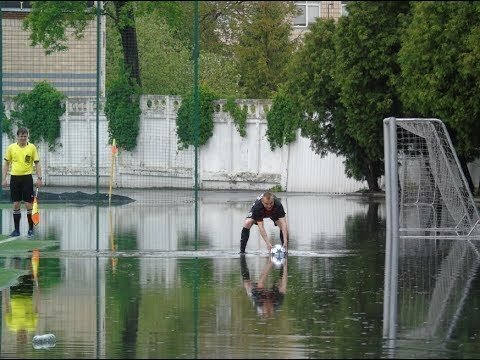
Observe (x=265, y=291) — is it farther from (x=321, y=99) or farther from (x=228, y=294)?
(x=321, y=99)

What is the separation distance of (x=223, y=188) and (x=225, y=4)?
23.5m

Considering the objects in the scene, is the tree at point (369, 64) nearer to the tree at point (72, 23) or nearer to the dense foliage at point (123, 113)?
the tree at point (72, 23)

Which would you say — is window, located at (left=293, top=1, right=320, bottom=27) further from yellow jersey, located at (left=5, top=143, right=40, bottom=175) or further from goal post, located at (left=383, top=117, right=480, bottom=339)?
yellow jersey, located at (left=5, top=143, right=40, bottom=175)

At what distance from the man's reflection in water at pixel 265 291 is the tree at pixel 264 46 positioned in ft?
145

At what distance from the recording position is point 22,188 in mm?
24656

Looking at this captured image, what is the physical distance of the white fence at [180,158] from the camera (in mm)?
38969

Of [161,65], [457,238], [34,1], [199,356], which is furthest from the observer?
[161,65]

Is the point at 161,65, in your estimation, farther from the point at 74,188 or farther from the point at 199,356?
the point at 199,356

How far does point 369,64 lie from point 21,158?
537 inches

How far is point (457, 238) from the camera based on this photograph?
2403cm

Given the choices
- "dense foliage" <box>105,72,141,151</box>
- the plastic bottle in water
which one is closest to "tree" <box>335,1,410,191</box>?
"dense foliage" <box>105,72,141,151</box>

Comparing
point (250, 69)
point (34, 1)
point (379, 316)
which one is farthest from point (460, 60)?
point (250, 69)

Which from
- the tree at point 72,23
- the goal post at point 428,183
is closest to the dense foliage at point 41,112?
the tree at point 72,23

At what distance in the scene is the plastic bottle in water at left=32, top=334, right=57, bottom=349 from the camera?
12250 mm
